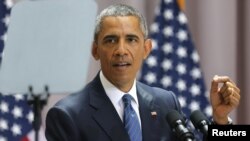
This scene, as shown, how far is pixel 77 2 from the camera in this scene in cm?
244

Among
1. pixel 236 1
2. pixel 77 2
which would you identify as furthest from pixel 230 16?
pixel 77 2

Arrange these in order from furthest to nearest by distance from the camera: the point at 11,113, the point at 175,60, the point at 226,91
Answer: the point at 175,60, the point at 11,113, the point at 226,91

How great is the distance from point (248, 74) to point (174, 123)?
1959 mm

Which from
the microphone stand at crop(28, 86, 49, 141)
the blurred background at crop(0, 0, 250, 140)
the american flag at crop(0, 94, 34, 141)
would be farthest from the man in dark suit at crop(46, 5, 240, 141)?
the blurred background at crop(0, 0, 250, 140)

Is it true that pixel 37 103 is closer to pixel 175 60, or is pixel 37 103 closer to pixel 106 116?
pixel 106 116

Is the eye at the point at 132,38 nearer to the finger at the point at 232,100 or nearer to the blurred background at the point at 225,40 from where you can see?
A: the finger at the point at 232,100

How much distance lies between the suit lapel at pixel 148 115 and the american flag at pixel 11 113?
4.51 feet

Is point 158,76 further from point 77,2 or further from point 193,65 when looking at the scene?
point 77,2

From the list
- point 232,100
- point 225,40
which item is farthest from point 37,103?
point 225,40

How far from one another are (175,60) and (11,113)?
103cm

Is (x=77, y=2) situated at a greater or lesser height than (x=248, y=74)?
greater

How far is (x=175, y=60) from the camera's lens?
133 inches

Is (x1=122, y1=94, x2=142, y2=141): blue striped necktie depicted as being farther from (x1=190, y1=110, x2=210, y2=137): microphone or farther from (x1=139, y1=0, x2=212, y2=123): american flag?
(x1=139, y1=0, x2=212, y2=123): american flag

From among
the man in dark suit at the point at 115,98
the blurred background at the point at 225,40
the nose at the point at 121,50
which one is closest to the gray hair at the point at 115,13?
the man in dark suit at the point at 115,98
